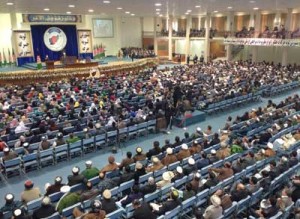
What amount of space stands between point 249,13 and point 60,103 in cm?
2515

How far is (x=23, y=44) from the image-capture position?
27.4m

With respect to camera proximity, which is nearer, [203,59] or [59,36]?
[59,36]

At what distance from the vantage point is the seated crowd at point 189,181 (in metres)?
5.86

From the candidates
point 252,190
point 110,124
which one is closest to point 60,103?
point 110,124

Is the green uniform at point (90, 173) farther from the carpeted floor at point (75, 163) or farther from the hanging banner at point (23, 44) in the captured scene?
the hanging banner at point (23, 44)

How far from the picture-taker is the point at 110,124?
445 inches

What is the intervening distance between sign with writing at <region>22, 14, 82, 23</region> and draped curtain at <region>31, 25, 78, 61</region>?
0.85m

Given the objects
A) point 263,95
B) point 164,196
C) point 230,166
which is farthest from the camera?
point 263,95

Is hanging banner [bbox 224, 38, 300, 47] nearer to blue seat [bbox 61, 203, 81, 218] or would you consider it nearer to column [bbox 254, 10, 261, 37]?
column [bbox 254, 10, 261, 37]

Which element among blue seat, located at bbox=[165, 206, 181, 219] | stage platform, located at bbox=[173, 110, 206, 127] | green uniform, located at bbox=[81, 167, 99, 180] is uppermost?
green uniform, located at bbox=[81, 167, 99, 180]

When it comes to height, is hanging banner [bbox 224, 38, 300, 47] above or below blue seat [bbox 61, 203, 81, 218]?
above

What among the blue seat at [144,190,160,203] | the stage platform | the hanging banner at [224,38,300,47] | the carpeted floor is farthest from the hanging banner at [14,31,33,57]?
the blue seat at [144,190,160,203]

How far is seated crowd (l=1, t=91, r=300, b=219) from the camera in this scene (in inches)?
231

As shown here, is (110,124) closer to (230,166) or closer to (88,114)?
(88,114)
